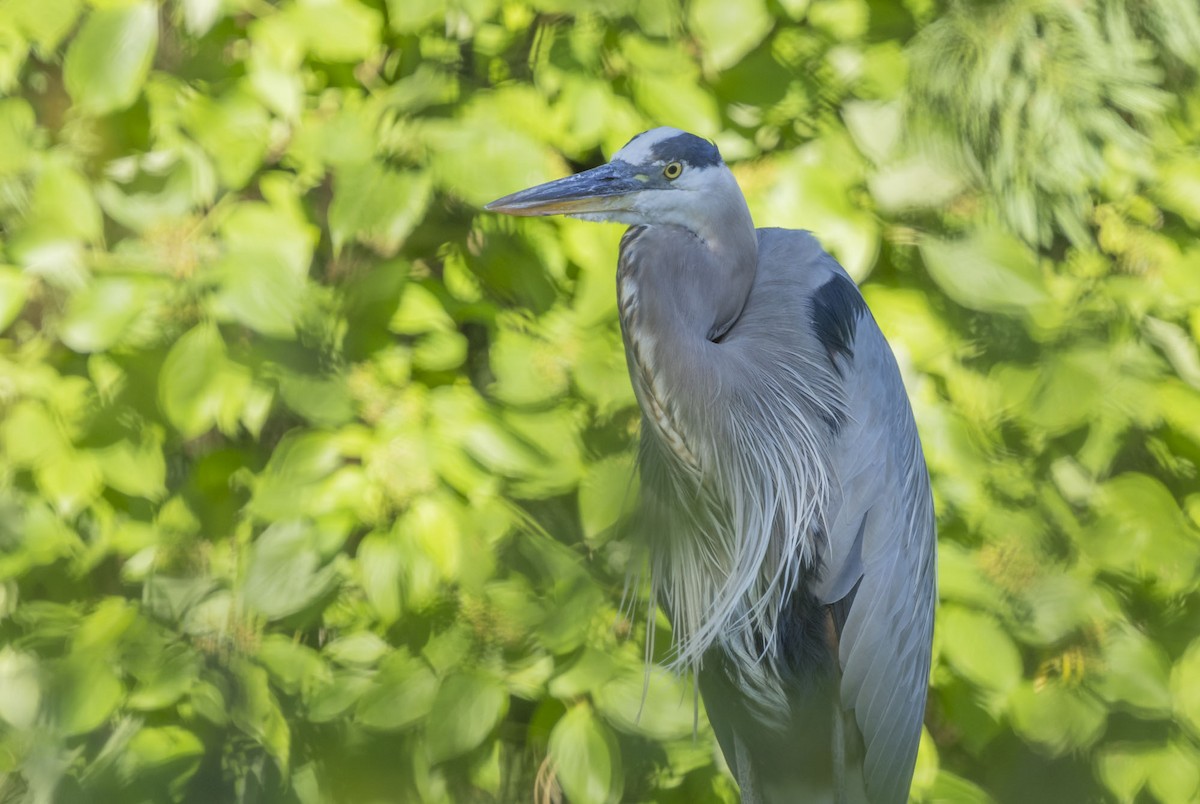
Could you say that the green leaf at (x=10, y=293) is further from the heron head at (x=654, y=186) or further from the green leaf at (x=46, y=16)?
the heron head at (x=654, y=186)

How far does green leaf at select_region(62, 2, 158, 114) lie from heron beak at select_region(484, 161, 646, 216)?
2.42 feet

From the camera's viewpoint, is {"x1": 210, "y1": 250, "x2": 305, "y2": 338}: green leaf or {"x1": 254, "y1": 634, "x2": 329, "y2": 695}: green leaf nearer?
{"x1": 210, "y1": 250, "x2": 305, "y2": 338}: green leaf

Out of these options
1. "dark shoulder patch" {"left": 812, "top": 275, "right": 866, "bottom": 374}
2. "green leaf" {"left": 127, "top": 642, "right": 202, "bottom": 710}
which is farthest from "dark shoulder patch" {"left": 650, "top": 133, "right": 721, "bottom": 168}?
"green leaf" {"left": 127, "top": 642, "right": 202, "bottom": 710}

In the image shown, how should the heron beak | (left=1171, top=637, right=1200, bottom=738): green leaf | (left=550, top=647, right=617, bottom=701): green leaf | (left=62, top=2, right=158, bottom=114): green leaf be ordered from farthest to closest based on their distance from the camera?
1. (left=1171, top=637, right=1200, bottom=738): green leaf
2. (left=550, top=647, right=617, bottom=701): green leaf
3. (left=62, top=2, right=158, bottom=114): green leaf
4. the heron beak

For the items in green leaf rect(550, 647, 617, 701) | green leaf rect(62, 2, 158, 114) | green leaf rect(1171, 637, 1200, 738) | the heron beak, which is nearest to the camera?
the heron beak

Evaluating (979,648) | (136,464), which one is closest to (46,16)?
(136,464)

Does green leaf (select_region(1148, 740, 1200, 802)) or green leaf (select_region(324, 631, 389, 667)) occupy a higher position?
green leaf (select_region(324, 631, 389, 667))

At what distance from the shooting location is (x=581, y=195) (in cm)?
96

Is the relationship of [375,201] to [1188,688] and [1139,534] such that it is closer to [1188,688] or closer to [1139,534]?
[1139,534]

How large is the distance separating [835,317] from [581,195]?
0.31m

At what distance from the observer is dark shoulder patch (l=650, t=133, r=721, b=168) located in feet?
3.21

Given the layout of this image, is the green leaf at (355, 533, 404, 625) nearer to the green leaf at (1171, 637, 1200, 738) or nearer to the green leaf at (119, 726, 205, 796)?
the green leaf at (119, 726, 205, 796)

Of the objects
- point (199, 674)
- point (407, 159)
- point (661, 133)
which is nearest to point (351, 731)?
point (199, 674)

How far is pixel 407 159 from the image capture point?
4.81 ft
